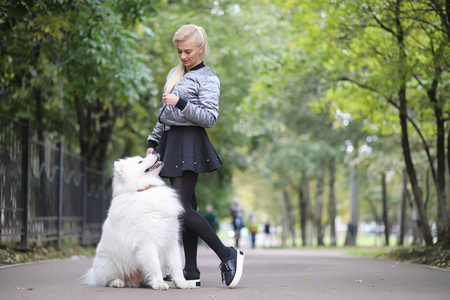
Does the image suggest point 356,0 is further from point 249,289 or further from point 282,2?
point 249,289

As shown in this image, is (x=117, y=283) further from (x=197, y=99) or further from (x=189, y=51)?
(x=189, y=51)

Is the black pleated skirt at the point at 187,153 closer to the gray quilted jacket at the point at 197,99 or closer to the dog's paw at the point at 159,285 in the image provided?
the gray quilted jacket at the point at 197,99

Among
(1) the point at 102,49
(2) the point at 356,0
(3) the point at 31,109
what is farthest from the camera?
(3) the point at 31,109

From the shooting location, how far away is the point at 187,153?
229 inches

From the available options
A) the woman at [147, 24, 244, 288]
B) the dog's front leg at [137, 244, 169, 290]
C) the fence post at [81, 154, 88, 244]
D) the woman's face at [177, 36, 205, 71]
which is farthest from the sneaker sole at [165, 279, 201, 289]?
the fence post at [81, 154, 88, 244]

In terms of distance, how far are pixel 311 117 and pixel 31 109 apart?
16.9 meters

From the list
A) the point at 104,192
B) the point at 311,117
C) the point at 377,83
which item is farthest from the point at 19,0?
the point at 311,117

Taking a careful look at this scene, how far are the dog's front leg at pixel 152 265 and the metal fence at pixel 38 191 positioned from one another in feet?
14.4

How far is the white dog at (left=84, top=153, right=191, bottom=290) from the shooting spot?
5.50 meters

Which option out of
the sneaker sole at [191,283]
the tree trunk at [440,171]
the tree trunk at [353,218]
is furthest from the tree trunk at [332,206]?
the sneaker sole at [191,283]

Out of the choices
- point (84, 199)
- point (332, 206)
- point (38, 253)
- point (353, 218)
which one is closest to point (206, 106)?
point (38, 253)

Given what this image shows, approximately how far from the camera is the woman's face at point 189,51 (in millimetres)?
5887

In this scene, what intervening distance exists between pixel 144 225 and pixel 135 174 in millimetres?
436

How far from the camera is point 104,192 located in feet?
65.3
